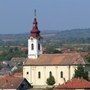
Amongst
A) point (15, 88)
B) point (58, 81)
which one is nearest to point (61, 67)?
point (58, 81)

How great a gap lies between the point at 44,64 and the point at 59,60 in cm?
218

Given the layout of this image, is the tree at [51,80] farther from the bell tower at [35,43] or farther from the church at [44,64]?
the bell tower at [35,43]

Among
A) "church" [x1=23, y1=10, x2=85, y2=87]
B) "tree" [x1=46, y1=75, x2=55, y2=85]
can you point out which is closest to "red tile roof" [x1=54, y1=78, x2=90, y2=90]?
"church" [x1=23, y1=10, x2=85, y2=87]

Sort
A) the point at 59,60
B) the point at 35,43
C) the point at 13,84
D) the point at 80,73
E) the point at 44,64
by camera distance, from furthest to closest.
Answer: the point at 35,43 → the point at 44,64 → the point at 59,60 → the point at 80,73 → the point at 13,84

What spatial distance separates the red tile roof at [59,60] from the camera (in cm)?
7794

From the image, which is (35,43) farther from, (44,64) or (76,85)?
(76,85)

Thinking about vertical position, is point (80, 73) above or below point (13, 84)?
above

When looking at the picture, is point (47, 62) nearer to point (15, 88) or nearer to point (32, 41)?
point (32, 41)

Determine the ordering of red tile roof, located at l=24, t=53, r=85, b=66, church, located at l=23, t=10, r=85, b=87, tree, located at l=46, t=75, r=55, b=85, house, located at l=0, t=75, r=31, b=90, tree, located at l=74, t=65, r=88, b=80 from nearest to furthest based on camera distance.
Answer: house, located at l=0, t=75, r=31, b=90, tree, located at l=74, t=65, r=88, b=80, red tile roof, located at l=24, t=53, r=85, b=66, church, located at l=23, t=10, r=85, b=87, tree, located at l=46, t=75, r=55, b=85

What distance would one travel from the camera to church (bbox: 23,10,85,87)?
257ft

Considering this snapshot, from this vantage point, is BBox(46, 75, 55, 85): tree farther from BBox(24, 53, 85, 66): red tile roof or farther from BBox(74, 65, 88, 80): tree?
BBox(74, 65, 88, 80): tree

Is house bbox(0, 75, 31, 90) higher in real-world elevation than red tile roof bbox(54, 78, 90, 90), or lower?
lower

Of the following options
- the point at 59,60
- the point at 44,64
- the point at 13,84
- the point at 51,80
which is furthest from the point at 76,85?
the point at 44,64

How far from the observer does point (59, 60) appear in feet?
262
